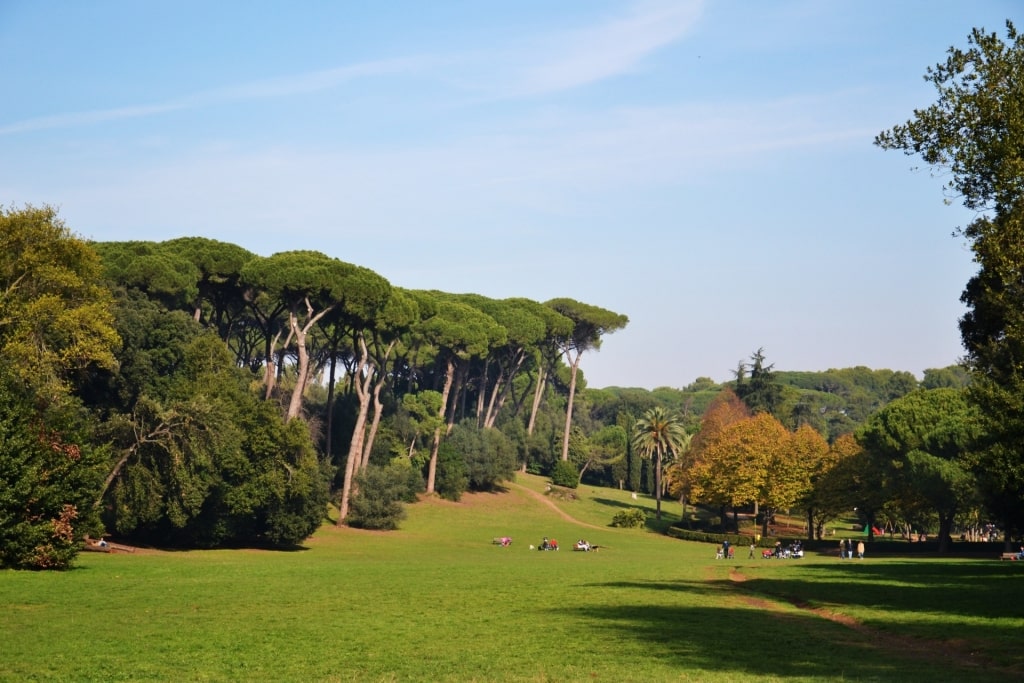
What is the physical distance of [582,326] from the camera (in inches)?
5012

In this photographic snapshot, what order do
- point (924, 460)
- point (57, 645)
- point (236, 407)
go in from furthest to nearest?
point (924, 460), point (236, 407), point (57, 645)

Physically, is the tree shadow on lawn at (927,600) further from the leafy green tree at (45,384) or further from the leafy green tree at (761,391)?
the leafy green tree at (761,391)

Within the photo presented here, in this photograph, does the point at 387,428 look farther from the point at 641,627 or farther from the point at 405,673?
the point at 405,673

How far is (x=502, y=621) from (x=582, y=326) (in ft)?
318

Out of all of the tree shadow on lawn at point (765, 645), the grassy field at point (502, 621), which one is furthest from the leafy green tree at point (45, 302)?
the tree shadow on lawn at point (765, 645)

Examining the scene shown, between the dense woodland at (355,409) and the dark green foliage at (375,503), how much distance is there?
6.7 inches

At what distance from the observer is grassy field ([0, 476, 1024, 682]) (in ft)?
74.7

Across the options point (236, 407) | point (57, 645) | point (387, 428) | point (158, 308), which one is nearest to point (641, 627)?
point (57, 645)

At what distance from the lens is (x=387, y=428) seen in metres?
96.6

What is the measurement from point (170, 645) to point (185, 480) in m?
34.0

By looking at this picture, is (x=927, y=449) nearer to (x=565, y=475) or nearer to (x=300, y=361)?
(x=300, y=361)

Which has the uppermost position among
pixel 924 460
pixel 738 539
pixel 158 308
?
pixel 158 308

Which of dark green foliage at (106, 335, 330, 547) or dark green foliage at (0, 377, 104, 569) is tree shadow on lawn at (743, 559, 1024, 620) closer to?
dark green foliage at (106, 335, 330, 547)

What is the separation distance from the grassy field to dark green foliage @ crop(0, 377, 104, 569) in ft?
5.62
